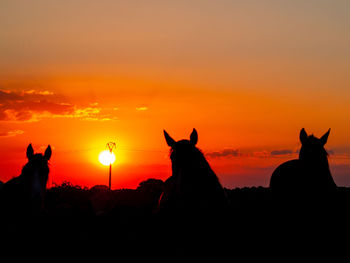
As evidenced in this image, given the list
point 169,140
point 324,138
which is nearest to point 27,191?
point 169,140

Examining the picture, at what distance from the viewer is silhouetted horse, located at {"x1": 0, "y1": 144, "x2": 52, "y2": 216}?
11.0 m

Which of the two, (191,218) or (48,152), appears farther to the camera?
(48,152)

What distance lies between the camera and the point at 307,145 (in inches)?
428

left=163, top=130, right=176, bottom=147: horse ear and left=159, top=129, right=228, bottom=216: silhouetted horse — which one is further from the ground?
left=163, top=130, right=176, bottom=147: horse ear

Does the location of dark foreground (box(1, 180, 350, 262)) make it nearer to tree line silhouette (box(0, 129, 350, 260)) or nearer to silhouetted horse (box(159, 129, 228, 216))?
tree line silhouette (box(0, 129, 350, 260))

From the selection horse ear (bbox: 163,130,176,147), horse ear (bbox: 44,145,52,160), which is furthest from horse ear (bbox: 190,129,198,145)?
horse ear (bbox: 44,145,52,160)

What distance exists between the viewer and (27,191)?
11.2m

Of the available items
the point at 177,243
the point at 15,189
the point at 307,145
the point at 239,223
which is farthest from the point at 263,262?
the point at 15,189

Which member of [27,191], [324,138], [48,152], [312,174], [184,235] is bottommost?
[184,235]

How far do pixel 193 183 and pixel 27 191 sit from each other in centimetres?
445

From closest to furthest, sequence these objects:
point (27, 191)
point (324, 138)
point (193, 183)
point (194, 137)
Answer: point (193, 183) → point (194, 137) → point (324, 138) → point (27, 191)

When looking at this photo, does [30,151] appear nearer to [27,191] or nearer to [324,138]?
[27,191]

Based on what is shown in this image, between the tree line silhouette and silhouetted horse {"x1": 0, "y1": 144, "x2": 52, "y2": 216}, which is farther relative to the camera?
silhouetted horse {"x1": 0, "y1": 144, "x2": 52, "y2": 216}

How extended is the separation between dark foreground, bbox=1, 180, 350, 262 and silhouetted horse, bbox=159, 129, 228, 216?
0.17 m
